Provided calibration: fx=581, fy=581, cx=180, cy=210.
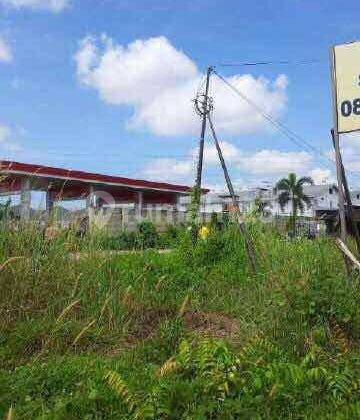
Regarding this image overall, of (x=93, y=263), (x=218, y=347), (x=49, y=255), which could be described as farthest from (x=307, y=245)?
(x=218, y=347)

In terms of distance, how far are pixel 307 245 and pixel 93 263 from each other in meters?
2.84

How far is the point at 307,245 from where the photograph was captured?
7406 millimetres

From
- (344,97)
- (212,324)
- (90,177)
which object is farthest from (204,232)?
(90,177)

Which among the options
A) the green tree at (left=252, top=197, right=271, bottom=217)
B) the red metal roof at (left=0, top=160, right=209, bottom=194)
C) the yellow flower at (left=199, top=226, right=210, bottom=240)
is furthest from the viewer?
the red metal roof at (left=0, top=160, right=209, bottom=194)

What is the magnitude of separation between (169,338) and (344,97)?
3.52 m

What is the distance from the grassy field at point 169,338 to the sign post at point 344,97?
0.87 m

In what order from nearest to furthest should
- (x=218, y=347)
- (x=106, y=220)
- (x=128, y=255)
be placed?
(x=218, y=347)
(x=106, y=220)
(x=128, y=255)

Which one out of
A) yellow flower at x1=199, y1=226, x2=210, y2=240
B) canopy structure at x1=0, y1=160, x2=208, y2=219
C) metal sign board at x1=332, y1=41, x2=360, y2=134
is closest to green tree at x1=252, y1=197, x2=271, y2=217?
yellow flower at x1=199, y1=226, x2=210, y2=240

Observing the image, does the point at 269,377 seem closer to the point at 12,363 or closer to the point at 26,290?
the point at 12,363

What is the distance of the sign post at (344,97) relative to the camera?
21.1ft

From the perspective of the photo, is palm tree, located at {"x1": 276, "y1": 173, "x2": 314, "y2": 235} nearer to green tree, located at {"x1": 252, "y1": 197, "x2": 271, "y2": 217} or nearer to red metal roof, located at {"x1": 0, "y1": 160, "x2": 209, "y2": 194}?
red metal roof, located at {"x1": 0, "y1": 160, "x2": 209, "y2": 194}

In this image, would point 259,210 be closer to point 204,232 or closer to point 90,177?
point 204,232

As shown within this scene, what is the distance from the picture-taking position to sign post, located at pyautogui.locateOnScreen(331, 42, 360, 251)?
644cm

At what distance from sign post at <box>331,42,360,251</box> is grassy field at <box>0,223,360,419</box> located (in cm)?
87
